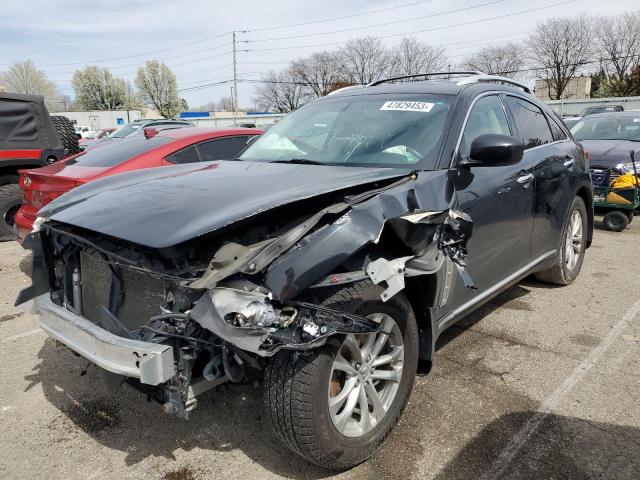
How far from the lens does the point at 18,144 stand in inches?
309

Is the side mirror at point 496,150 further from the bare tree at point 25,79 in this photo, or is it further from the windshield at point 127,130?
the bare tree at point 25,79

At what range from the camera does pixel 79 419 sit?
2.97 m

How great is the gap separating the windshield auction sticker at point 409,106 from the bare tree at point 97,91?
2889 inches

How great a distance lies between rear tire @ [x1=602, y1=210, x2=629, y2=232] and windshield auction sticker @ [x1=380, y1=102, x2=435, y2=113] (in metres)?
5.53

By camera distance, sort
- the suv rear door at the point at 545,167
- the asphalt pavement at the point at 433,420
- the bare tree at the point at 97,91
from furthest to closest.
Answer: the bare tree at the point at 97,91 → the suv rear door at the point at 545,167 → the asphalt pavement at the point at 433,420

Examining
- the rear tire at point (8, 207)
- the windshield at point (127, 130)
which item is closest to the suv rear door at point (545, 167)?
the rear tire at point (8, 207)

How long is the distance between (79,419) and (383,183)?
7.23 ft

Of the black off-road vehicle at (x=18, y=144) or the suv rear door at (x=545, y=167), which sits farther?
the black off-road vehicle at (x=18, y=144)

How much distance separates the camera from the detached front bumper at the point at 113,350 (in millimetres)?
2006

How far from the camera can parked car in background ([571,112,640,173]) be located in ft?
24.8

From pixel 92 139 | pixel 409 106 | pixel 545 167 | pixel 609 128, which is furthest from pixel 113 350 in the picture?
pixel 92 139

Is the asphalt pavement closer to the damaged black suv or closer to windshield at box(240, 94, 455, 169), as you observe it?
the damaged black suv

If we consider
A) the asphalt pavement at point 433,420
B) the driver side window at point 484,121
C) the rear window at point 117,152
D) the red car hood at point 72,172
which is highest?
the driver side window at point 484,121

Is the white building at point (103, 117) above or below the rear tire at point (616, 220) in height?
above
